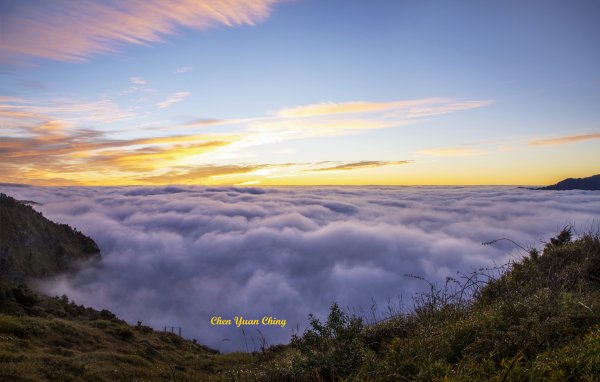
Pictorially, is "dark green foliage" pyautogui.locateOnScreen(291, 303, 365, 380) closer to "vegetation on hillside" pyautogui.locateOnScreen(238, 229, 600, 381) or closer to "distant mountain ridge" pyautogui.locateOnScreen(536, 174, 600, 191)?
"vegetation on hillside" pyautogui.locateOnScreen(238, 229, 600, 381)

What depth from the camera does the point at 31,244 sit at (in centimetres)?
5906

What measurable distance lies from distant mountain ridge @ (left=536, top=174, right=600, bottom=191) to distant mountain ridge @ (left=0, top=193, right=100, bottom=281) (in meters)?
181

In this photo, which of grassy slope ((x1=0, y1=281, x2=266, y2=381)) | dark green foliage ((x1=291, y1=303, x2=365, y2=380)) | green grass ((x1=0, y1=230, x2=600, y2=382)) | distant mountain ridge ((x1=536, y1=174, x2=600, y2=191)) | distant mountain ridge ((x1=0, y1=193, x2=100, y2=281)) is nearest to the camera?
green grass ((x1=0, y1=230, x2=600, y2=382))

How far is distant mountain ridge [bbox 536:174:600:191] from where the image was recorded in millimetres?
164812

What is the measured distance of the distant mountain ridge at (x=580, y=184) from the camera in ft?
541

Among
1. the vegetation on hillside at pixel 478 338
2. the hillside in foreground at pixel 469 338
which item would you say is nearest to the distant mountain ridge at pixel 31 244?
the hillside in foreground at pixel 469 338

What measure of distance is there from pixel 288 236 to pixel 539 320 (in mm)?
194513

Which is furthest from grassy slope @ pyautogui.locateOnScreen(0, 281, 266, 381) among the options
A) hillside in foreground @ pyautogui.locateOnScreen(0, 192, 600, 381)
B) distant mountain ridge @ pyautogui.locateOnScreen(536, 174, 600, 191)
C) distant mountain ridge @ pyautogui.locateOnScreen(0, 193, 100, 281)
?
distant mountain ridge @ pyautogui.locateOnScreen(536, 174, 600, 191)

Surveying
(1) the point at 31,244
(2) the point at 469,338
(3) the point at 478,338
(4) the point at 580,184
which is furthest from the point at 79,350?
(4) the point at 580,184

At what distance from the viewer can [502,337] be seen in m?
5.08

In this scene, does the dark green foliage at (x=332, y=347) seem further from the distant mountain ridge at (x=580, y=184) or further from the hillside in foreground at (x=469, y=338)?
the distant mountain ridge at (x=580, y=184)

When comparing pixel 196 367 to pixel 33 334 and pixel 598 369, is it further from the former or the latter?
pixel 598 369

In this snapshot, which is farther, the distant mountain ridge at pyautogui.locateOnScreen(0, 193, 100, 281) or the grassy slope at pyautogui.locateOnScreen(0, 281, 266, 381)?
the distant mountain ridge at pyautogui.locateOnScreen(0, 193, 100, 281)

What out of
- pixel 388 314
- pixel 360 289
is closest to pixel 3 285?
pixel 388 314
